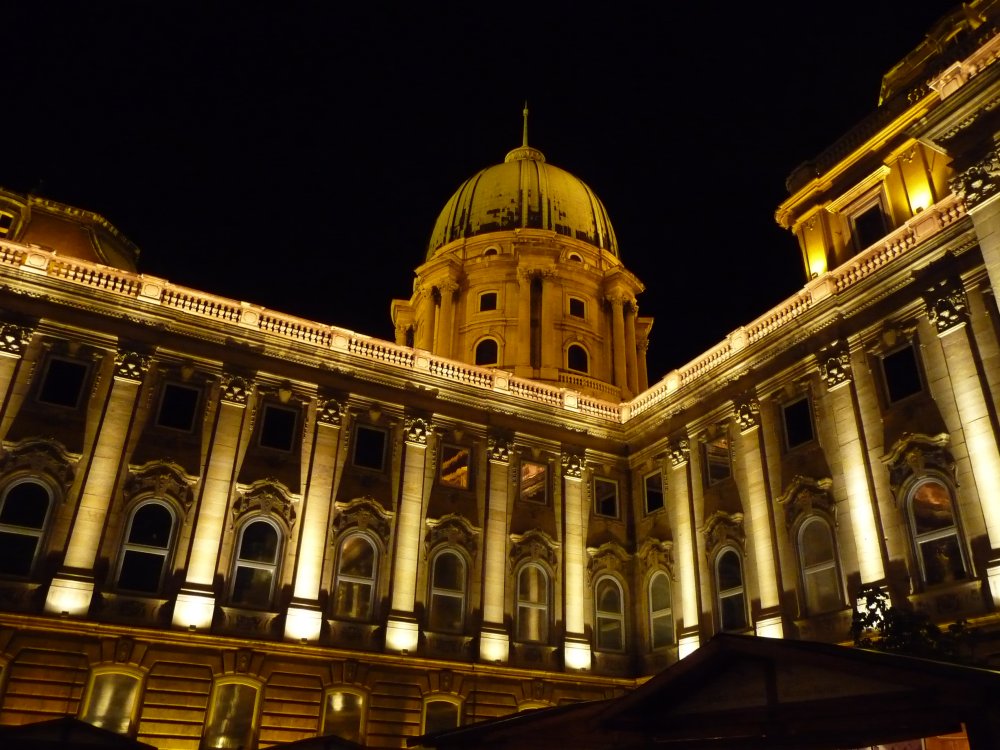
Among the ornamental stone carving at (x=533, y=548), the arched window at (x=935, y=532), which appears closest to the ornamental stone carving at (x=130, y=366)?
the ornamental stone carving at (x=533, y=548)

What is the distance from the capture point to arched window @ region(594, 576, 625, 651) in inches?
1141

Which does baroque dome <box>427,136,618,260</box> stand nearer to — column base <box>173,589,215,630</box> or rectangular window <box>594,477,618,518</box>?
rectangular window <box>594,477,618,518</box>

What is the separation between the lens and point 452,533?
27.5 m

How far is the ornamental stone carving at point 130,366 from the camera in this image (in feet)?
80.1

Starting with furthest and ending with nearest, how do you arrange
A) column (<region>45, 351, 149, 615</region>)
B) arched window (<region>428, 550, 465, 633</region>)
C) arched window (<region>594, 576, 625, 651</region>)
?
arched window (<region>594, 576, 625, 651</region>), arched window (<region>428, 550, 465, 633</region>), column (<region>45, 351, 149, 615</region>)

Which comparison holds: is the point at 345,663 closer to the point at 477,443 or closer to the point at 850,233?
the point at 477,443

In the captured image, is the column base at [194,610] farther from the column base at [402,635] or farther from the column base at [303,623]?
the column base at [402,635]

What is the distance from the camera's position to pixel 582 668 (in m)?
27.5

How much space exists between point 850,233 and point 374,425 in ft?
59.8

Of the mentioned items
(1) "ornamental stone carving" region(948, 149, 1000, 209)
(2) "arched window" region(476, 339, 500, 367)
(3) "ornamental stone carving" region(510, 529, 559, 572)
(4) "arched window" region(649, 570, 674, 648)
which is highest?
(2) "arched window" region(476, 339, 500, 367)

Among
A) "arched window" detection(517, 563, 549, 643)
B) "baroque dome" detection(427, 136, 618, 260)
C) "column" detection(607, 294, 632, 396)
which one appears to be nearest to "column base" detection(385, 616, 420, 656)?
"arched window" detection(517, 563, 549, 643)

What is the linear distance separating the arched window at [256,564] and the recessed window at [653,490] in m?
14.0

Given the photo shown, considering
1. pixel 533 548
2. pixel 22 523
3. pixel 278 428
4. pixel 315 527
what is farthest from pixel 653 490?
pixel 22 523

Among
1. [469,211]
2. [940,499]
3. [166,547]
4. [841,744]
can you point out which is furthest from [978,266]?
[469,211]
